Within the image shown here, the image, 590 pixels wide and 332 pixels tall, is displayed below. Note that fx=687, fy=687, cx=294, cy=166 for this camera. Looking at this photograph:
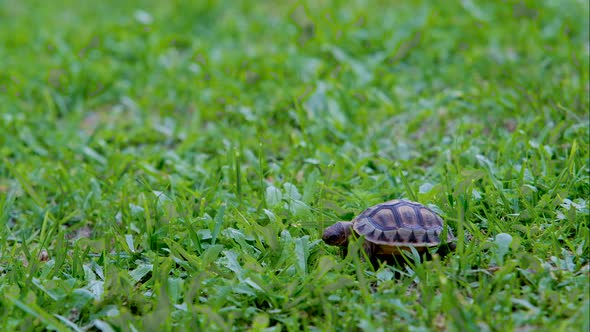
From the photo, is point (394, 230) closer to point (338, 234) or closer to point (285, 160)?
point (338, 234)

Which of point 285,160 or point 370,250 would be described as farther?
point 285,160

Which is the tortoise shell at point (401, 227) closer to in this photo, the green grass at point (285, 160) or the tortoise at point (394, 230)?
the tortoise at point (394, 230)

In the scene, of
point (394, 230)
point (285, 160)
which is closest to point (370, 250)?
point (394, 230)

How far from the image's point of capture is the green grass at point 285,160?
2.46 meters

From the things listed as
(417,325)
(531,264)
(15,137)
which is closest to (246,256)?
(417,325)

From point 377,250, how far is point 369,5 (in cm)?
387

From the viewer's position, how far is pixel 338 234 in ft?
8.98

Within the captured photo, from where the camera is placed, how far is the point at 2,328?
7.85ft

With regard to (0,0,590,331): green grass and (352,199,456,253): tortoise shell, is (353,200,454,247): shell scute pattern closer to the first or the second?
(352,199,456,253): tortoise shell

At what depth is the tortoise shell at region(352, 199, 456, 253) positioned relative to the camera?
8.64 feet

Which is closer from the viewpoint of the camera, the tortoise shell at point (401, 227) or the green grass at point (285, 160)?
the green grass at point (285, 160)

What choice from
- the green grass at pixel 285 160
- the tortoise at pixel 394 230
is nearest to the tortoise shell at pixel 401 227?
the tortoise at pixel 394 230

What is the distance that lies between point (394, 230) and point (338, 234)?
23cm

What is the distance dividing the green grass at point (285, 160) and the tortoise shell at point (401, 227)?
11 centimetres
